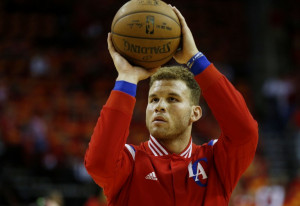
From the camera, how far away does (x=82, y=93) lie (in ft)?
38.2

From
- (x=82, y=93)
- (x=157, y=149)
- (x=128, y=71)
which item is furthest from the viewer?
(x=82, y=93)

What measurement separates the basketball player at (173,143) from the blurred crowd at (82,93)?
147 inches

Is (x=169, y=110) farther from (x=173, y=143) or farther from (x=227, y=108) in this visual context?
(x=227, y=108)

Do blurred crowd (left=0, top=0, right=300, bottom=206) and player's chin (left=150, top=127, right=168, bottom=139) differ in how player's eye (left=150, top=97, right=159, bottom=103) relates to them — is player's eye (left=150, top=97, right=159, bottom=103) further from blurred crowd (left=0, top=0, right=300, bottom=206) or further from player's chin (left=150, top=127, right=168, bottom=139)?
blurred crowd (left=0, top=0, right=300, bottom=206)

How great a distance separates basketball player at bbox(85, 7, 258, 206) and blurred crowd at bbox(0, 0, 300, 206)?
3735 mm

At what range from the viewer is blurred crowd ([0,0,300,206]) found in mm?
8742

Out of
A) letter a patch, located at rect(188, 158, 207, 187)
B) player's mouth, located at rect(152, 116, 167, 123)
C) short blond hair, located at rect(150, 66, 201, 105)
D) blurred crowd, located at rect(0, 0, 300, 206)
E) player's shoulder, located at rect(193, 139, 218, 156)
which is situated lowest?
blurred crowd, located at rect(0, 0, 300, 206)

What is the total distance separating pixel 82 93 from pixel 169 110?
9107mm

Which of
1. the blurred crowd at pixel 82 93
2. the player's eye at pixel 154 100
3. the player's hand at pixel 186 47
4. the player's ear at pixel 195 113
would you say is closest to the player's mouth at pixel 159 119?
the player's eye at pixel 154 100

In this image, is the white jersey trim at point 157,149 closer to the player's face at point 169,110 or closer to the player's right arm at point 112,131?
the player's face at point 169,110

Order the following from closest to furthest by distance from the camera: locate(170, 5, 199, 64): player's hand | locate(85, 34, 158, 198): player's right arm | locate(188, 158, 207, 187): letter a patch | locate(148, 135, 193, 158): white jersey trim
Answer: locate(85, 34, 158, 198): player's right arm, locate(170, 5, 199, 64): player's hand, locate(188, 158, 207, 187): letter a patch, locate(148, 135, 193, 158): white jersey trim

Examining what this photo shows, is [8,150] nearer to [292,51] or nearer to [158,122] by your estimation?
[158,122]

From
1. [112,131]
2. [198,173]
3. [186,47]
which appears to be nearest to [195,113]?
[198,173]

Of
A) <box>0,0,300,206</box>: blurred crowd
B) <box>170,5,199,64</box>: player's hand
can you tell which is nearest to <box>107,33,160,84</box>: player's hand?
<box>170,5,199,64</box>: player's hand
